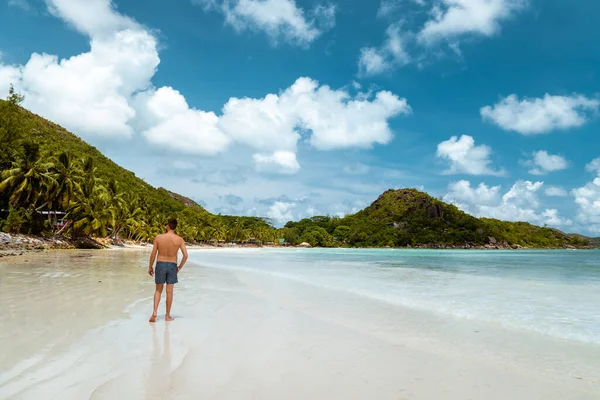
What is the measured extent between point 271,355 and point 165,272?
305cm

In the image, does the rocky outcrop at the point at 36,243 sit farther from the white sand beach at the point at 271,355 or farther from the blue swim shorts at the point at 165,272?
the white sand beach at the point at 271,355

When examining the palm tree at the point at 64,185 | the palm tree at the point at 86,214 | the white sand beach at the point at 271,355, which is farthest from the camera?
the palm tree at the point at 86,214

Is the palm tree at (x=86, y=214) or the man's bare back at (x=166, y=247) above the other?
the palm tree at (x=86, y=214)

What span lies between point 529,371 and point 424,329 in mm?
2361

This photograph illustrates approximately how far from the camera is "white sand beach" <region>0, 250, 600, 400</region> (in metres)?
3.79

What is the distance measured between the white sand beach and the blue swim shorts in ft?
2.36

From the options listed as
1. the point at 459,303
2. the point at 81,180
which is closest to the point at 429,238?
the point at 81,180

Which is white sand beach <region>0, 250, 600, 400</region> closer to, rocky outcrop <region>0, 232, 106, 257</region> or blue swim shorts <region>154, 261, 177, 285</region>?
blue swim shorts <region>154, 261, 177, 285</region>

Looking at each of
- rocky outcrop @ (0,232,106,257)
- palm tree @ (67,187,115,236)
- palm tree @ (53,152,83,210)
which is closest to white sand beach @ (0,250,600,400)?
rocky outcrop @ (0,232,106,257)

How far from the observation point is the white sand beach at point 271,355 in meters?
3.79

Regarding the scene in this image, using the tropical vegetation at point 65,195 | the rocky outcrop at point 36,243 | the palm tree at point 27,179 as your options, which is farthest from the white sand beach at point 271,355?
the tropical vegetation at point 65,195

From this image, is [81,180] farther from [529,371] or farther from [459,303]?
[529,371]

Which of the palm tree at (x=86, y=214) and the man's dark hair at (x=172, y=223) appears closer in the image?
the man's dark hair at (x=172, y=223)

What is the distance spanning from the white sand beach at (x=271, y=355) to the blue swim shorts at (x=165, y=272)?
0.72 meters
